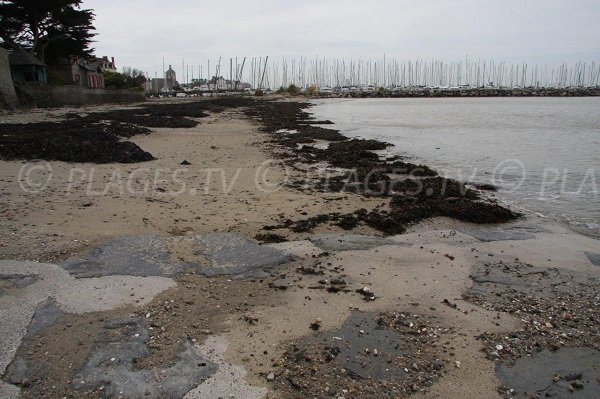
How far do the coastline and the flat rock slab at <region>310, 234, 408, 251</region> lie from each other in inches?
1.3

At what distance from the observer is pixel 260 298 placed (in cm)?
420

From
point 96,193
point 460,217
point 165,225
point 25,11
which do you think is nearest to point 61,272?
point 165,225

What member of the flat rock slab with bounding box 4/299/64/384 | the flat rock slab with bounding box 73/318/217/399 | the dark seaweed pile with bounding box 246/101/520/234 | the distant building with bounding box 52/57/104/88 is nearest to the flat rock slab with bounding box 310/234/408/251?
the dark seaweed pile with bounding box 246/101/520/234

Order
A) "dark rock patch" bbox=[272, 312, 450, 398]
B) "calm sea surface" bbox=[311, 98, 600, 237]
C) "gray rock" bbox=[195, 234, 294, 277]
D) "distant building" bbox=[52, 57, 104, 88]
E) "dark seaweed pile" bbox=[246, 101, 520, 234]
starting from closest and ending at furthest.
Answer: "dark rock patch" bbox=[272, 312, 450, 398]
"gray rock" bbox=[195, 234, 294, 277]
"dark seaweed pile" bbox=[246, 101, 520, 234]
"calm sea surface" bbox=[311, 98, 600, 237]
"distant building" bbox=[52, 57, 104, 88]

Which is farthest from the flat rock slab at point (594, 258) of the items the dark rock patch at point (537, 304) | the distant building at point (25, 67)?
the distant building at point (25, 67)

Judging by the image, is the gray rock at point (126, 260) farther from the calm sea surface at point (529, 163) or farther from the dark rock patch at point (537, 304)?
the calm sea surface at point (529, 163)

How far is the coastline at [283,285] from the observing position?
3.13 metres

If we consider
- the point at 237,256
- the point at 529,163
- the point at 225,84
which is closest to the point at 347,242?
the point at 237,256

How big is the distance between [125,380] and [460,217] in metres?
5.72

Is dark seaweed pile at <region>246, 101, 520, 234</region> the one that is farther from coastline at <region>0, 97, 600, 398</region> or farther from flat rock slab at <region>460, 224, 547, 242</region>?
flat rock slab at <region>460, 224, 547, 242</region>

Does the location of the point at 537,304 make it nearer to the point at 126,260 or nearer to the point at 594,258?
the point at 594,258

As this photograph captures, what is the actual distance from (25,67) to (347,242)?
3697 centimetres

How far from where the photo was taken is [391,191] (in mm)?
9125

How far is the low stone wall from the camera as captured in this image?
91.7 ft
